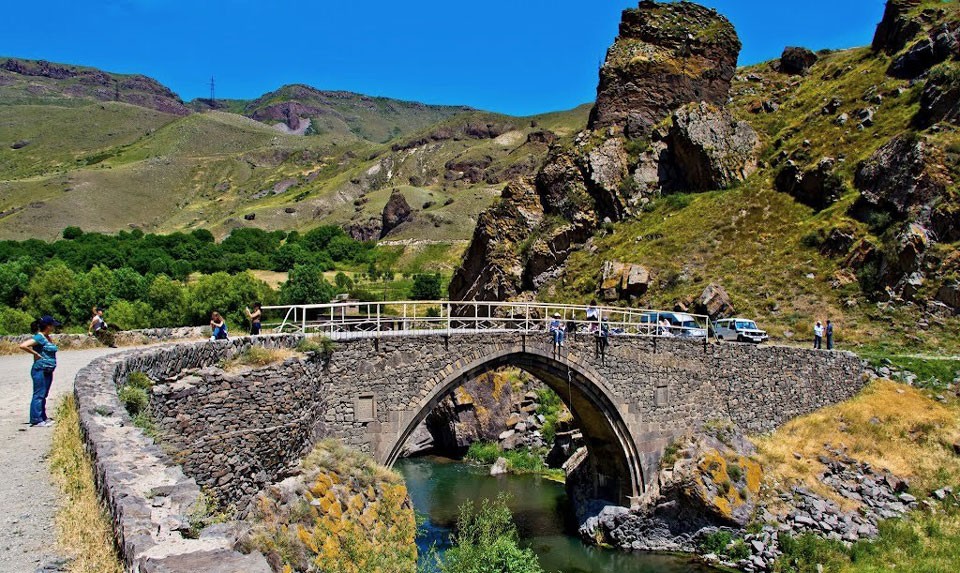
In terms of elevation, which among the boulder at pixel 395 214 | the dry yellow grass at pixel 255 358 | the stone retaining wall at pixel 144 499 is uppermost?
the boulder at pixel 395 214

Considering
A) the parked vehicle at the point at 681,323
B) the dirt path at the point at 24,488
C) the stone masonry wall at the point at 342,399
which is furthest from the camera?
the parked vehicle at the point at 681,323

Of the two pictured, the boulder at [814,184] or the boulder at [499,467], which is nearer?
the boulder at [499,467]

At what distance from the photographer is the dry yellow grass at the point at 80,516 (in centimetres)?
441

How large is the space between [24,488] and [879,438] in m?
25.2

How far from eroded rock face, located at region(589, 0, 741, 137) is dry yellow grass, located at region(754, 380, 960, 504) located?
91.7ft

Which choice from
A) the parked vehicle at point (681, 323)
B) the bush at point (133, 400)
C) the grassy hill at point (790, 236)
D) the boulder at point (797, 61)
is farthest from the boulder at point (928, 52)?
the bush at point (133, 400)

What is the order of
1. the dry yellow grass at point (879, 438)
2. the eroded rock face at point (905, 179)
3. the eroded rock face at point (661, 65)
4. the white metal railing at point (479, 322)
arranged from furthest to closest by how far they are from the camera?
the eroded rock face at point (661, 65) → the eroded rock face at point (905, 179) → the dry yellow grass at point (879, 438) → the white metal railing at point (479, 322)

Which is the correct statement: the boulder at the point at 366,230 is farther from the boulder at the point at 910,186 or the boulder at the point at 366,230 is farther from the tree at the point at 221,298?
the boulder at the point at 910,186

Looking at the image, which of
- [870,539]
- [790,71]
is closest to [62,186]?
[790,71]

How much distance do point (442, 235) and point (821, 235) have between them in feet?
257

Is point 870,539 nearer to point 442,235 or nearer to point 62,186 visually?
point 442,235

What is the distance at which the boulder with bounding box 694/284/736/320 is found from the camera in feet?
107

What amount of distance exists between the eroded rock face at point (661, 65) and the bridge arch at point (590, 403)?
3040cm

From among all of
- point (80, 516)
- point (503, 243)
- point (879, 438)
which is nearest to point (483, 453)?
point (879, 438)
